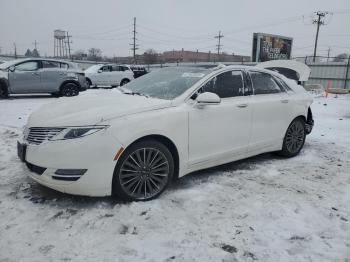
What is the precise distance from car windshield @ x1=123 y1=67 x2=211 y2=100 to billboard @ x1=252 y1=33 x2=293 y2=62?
22981mm

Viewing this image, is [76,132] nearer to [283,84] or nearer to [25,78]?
[283,84]

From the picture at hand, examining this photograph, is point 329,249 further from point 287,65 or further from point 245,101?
point 287,65

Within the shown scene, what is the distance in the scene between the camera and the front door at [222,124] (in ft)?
13.2

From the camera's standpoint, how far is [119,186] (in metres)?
3.48

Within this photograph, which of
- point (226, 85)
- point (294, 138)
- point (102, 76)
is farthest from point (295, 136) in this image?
point (102, 76)

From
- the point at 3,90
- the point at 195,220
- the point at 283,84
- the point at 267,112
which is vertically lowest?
the point at 195,220

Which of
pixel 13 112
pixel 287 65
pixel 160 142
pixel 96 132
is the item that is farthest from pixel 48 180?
pixel 13 112

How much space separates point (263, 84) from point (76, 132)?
10.2ft

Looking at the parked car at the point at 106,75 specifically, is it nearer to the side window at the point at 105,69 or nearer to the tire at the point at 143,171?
the side window at the point at 105,69

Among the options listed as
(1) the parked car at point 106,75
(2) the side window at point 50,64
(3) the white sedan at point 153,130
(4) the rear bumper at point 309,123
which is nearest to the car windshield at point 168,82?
(3) the white sedan at point 153,130

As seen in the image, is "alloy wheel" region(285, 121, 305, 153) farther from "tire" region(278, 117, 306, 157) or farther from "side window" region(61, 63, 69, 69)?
"side window" region(61, 63, 69, 69)

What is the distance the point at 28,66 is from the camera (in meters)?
12.2

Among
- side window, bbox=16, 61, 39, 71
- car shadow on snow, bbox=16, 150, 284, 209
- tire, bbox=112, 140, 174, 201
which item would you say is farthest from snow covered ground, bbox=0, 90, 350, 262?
side window, bbox=16, 61, 39, 71

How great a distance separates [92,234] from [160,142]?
49.6 inches
